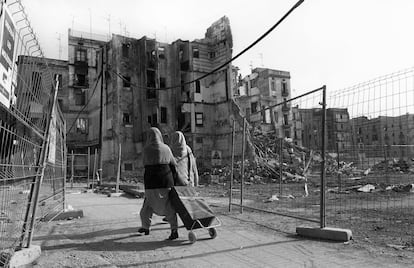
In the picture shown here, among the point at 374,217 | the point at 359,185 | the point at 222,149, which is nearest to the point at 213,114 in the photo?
the point at 222,149

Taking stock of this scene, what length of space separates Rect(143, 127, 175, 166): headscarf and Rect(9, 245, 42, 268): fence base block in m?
2.33

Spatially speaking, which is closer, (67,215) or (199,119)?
(67,215)

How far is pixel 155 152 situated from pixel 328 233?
3.13 m

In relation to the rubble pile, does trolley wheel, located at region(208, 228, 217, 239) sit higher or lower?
lower

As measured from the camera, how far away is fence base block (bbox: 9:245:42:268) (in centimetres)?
440

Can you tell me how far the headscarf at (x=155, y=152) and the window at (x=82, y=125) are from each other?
142 feet

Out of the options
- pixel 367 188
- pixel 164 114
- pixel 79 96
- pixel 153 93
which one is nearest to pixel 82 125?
pixel 79 96

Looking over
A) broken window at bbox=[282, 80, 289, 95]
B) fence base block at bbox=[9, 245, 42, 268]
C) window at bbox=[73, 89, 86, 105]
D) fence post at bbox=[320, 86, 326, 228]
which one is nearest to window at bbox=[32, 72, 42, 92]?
fence base block at bbox=[9, 245, 42, 268]

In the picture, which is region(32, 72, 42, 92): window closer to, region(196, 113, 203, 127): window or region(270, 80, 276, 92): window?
region(196, 113, 203, 127): window

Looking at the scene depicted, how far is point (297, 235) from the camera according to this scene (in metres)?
6.74

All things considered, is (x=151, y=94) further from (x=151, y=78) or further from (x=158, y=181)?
(x=158, y=181)

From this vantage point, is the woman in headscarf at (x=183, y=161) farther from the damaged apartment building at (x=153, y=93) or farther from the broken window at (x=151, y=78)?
the broken window at (x=151, y=78)

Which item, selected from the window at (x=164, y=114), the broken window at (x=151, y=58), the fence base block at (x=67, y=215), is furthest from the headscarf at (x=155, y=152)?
the broken window at (x=151, y=58)

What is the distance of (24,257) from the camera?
4621 mm
